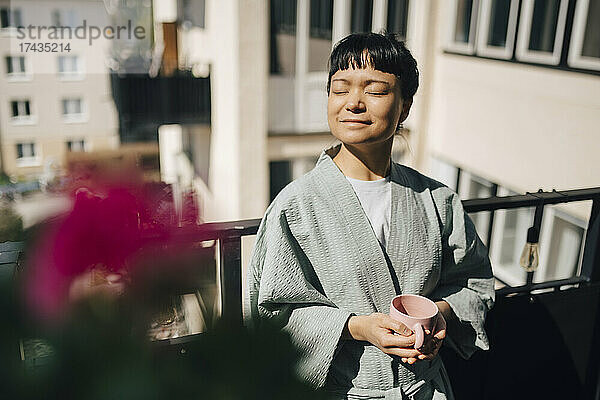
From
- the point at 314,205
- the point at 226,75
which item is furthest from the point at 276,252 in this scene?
the point at 226,75

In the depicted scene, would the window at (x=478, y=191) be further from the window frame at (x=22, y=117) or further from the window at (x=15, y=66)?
the window at (x=15, y=66)

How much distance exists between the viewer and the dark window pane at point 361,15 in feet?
19.6

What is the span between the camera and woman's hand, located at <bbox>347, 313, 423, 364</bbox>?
3.18 ft

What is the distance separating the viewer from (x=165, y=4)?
29.4ft

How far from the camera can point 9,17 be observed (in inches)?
400

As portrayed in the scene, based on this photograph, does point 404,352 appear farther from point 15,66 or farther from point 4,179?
point 15,66

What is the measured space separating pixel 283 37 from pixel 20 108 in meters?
6.64

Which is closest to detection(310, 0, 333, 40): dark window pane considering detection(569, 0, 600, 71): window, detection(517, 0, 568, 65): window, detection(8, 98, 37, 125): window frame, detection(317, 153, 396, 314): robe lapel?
detection(517, 0, 568, 65): window

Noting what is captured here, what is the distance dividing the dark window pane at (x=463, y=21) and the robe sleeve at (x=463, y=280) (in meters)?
5.03

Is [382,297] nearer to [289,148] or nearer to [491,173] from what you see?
[491,173]

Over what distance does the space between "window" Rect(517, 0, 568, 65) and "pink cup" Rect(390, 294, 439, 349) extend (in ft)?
12.9

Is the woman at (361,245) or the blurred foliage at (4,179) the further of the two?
the woman at (361,245)

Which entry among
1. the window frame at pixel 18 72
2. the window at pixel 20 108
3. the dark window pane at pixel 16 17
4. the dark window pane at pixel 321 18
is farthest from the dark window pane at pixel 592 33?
the window frame at pixel 18 72

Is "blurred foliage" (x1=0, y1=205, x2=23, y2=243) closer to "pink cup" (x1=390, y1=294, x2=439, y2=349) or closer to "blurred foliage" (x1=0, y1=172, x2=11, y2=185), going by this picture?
"blurred foliage" (x1=0, y1=172, x2=11, y2=185)
